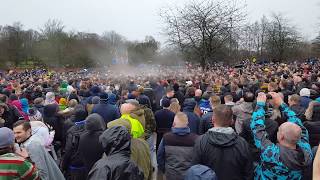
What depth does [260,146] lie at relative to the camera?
173 inches

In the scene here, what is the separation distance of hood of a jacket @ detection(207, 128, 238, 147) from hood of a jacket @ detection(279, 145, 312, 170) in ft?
1.84

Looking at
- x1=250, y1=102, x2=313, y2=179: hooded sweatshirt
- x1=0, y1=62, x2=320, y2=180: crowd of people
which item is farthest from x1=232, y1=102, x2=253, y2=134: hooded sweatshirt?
x1=250, y1=102, x2=313, y2=179: hooded sweatshirt

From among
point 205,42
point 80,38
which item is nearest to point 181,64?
point 205,42

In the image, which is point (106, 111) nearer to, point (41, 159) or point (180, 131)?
point (180, 131)

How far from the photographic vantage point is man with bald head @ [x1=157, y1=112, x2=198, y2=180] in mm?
5312

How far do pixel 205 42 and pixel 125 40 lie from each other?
37.1 meters

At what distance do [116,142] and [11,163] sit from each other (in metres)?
1.04

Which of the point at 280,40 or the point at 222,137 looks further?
the point at 280,40

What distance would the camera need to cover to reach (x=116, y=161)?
151 inches

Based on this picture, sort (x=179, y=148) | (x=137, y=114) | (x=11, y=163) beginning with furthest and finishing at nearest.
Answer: (x=137, y=114)
(x=179, y=148)
(x=11, y=163)

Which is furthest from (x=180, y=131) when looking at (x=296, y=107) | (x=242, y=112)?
(x=296, y=107)

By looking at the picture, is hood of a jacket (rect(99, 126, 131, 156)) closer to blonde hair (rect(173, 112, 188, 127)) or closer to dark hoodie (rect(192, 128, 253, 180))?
dark hoodie (rect(192, 128, 253, 180))

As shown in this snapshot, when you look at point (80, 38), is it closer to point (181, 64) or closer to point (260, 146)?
point (181, 64)

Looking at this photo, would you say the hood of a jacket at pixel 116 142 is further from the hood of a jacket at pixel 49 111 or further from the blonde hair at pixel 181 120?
the hood of a jacket at pixel 49 111
